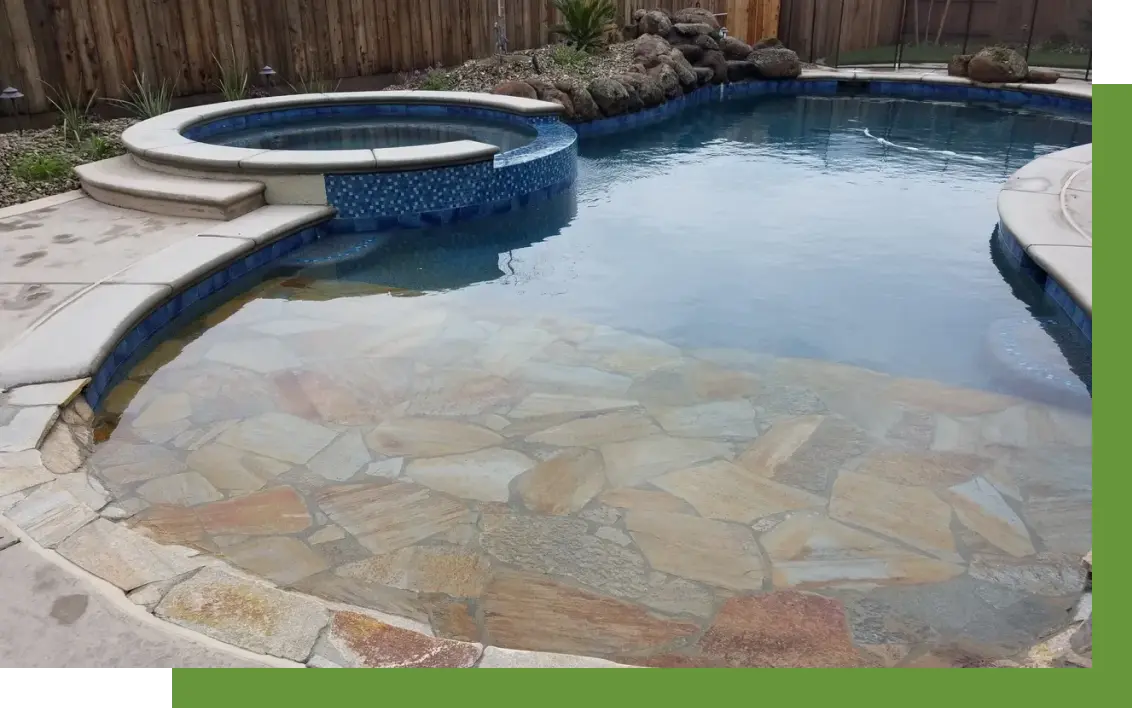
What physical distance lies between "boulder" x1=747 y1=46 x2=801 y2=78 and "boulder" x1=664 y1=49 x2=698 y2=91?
1.45 metres

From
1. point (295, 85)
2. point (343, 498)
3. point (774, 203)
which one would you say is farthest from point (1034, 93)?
point (343, 498)

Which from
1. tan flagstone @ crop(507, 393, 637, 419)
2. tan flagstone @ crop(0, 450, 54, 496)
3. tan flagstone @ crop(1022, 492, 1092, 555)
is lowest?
tan flagstone @ crop(1022, 492, 1092, 555)

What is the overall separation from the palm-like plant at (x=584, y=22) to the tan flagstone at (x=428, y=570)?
9.09 m

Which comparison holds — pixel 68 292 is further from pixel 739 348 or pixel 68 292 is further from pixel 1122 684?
pixel 1122 684

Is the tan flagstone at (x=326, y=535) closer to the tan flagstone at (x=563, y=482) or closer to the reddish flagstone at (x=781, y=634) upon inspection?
the tan flagstone at (x=563, y=482)

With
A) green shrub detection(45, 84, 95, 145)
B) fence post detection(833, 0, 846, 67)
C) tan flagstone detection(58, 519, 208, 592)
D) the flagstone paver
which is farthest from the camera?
fence post detection(833, 0, 846, 67)

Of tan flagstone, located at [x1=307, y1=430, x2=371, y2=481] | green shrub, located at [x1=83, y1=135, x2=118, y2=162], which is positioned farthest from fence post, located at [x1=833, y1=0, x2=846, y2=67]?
tan flagstone, located at [x1=307, y1=430, x2=371, y2=481]

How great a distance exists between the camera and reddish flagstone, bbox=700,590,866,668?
1.93 metres

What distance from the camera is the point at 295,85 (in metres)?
8.31

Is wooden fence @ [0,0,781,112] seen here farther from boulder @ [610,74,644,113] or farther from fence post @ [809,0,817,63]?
fence post @ [809,0,817,63]

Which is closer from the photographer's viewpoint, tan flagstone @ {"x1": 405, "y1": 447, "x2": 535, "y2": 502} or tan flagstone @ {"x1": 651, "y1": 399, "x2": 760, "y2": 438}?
tan flagstone @ {"x1": 405, "y1": 447, "x2": 535, "y2": 502}

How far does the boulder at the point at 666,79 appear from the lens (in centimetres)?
955

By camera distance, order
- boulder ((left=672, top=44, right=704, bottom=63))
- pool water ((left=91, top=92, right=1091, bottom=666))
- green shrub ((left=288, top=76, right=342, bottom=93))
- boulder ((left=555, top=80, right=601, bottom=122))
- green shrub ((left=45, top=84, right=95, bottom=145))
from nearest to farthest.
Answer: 1. pool water ((left=91, top=92, right=1091, bottom=666))
2. green shrub ((left=45, top=84, right=95, bottom=145))
3. green shrub ((left=288, top=76, right=342, bottom=93))
4. boulder ((left=555, top=80, right=601, bottom=122))
5. boulder ((left=672, top=44, right=704, bottom=63))

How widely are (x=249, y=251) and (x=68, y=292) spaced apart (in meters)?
0.96
